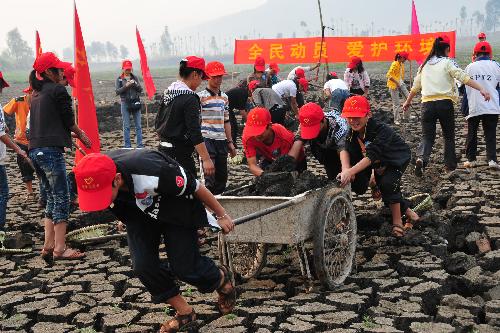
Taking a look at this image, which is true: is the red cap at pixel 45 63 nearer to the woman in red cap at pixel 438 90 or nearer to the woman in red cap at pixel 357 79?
the woman in red cap at pixel 438 90

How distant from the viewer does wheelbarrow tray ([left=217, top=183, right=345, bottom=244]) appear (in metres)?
4.12

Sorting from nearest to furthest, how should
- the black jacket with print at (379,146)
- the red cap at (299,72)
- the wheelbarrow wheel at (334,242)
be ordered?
1. the wheelbarrow wheel at (334,242)
2. the black jacket with print at (379,146)
3. the red cap at (299,72)

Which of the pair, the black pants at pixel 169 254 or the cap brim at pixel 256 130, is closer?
the black pants at pixel 169 254

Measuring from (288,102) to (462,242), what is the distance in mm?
5240

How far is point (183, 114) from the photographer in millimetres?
5367

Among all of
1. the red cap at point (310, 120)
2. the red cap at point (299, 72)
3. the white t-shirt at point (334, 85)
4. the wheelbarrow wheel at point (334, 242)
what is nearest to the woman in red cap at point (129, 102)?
the red cap at point (299, 72)

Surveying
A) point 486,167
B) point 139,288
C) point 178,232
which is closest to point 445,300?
point 178,232

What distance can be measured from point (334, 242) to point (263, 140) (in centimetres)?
131

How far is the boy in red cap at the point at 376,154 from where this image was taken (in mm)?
5012

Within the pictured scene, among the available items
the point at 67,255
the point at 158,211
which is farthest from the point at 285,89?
the point at 158,211

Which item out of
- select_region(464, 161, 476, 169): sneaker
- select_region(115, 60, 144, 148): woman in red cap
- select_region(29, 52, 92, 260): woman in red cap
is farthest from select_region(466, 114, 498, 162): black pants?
select_region(115, 60, 144, 148): woman in red cap

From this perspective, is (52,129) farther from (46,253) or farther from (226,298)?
(226,298)

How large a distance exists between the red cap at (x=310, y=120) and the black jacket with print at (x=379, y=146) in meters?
0.34

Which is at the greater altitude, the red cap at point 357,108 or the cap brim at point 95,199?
the red cap at point 357,108
